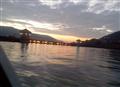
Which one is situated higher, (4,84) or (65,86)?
(4,84)

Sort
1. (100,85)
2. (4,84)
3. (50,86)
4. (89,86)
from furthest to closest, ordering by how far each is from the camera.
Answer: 1. (100,85)
2. (89,86)
3. (50,86)
4. (4,84)

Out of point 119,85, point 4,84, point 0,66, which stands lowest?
point 119,85

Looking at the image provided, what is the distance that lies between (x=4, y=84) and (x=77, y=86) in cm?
1430

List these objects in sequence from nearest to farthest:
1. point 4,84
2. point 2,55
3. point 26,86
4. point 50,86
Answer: point 4,84
point 2,55
point 26,86
point 50,86

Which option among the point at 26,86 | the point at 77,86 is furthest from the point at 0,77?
the point at 77,86

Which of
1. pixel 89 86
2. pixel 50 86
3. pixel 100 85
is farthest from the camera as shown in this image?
pixel 100 85

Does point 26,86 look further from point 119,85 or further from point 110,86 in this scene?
point 119,85

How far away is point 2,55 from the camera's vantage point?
2.41m

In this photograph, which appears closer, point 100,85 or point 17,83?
point 17,83

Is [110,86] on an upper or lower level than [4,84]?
lower

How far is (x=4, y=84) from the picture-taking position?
7.43ft

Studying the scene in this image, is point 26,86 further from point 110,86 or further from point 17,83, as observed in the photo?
point 17,83

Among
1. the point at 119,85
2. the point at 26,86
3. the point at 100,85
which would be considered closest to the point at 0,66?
the point at 26,86

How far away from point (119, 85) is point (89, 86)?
11.4ft
